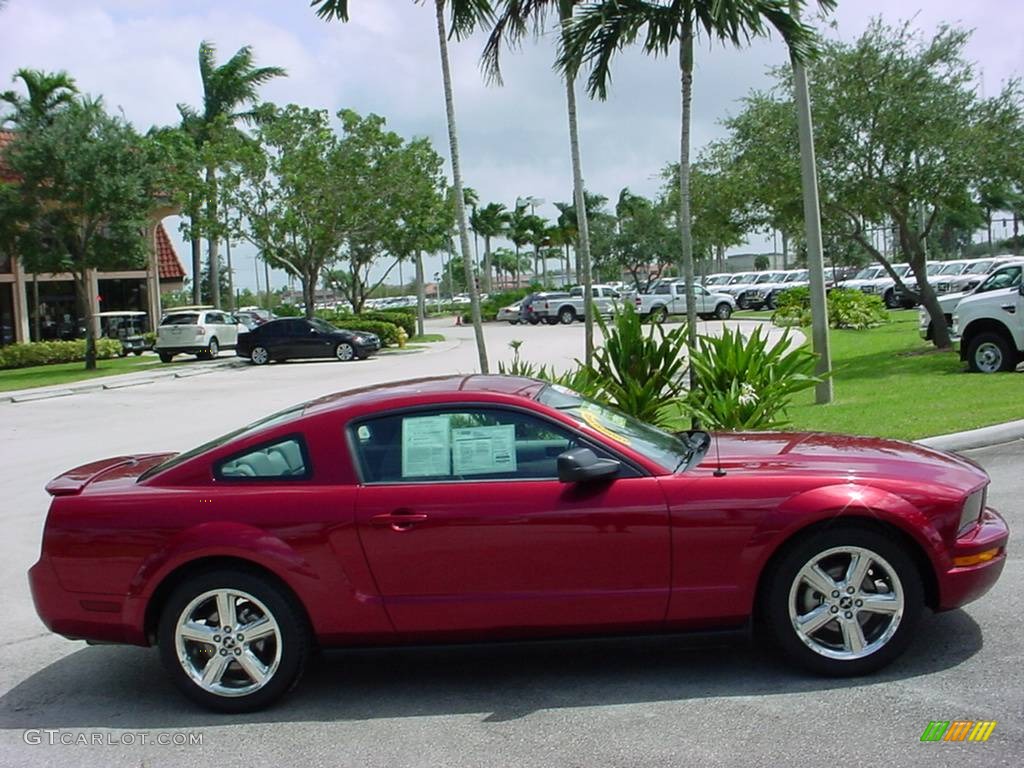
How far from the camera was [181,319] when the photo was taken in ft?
116

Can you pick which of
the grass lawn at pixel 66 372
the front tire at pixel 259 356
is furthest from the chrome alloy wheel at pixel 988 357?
the front tire at pixel 259 356

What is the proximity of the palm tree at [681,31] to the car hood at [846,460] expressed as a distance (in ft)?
24.5

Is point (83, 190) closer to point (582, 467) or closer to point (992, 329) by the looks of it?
point (992, 329)

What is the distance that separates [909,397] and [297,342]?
22.4 metres

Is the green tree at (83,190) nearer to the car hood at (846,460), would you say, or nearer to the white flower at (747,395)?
the white flower at (747,395)

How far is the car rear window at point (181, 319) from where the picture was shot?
3528 cm

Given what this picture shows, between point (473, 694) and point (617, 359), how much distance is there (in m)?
6.53

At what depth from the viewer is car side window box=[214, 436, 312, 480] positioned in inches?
201

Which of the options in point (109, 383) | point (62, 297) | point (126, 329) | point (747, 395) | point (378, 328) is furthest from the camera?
point (62, 297)

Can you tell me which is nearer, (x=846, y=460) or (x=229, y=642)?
(x=229, y=642)

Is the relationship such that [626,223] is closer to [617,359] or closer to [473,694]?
[617,359]

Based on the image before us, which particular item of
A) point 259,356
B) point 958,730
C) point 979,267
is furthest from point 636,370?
point 979,267

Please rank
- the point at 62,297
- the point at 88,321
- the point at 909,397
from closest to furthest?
the point at 909,397, the point at 88,321, the point at 62,297

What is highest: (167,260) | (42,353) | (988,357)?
(167,260)
